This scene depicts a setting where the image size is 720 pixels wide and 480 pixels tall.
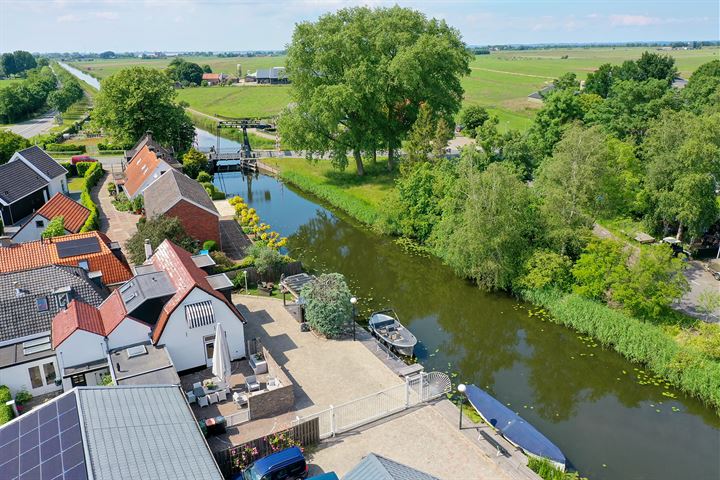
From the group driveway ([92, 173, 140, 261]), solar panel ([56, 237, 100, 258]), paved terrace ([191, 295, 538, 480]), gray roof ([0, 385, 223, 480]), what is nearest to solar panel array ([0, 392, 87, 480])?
gray roof ([0, 385, 223, 480])

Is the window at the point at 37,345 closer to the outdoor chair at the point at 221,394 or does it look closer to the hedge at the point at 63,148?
the outdoor chair at the point at 221,394

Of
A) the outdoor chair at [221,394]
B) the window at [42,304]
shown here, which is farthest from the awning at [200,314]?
the window at [42,304]

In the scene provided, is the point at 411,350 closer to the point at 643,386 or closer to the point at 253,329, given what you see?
the point at 253,329

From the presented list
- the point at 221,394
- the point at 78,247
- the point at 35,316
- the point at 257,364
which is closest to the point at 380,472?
the point at 221,394

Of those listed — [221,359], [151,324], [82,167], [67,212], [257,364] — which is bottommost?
[257,364]

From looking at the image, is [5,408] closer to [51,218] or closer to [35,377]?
[35,377]

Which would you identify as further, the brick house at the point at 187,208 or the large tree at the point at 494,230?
the brick house at the point at 187,208
